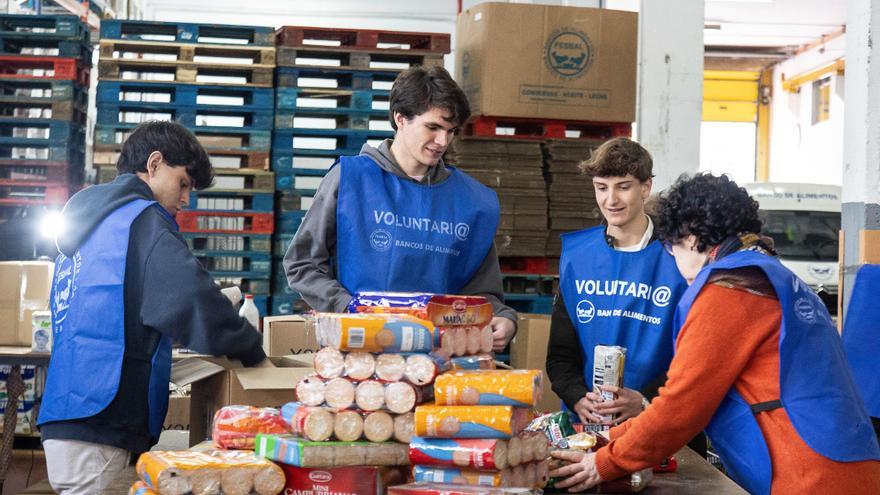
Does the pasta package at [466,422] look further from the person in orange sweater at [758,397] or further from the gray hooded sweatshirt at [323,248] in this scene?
the gray hooded sweatshirt at [323,248]

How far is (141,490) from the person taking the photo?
2309 mm

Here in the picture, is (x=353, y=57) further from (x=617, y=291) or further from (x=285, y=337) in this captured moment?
(x=617, y=291)

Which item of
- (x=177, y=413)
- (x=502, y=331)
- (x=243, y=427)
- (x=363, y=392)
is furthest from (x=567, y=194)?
(x=363, y=392)

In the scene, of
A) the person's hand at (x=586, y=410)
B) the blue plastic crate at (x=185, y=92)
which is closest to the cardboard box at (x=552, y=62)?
the blue plastic crate at (x=185, y=92)

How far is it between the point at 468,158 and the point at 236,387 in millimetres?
4293

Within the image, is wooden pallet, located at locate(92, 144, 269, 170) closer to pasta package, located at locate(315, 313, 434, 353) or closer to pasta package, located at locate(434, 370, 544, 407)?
pasta package, located at locate(315, 313, 434, 353)

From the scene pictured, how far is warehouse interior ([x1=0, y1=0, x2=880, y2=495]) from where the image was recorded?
2.57 m

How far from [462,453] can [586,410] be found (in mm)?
1281

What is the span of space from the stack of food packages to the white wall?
59.9 ft

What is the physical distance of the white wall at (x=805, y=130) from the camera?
64.8 ft

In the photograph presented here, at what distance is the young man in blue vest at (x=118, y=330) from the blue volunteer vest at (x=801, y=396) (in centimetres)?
139

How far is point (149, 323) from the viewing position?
9.63 feet

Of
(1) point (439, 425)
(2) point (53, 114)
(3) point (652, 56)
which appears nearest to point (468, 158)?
(3) point (652, 56)

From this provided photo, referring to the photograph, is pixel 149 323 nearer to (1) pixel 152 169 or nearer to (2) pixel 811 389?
(1) pixel 152 169
